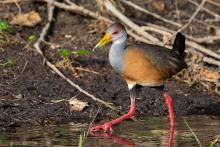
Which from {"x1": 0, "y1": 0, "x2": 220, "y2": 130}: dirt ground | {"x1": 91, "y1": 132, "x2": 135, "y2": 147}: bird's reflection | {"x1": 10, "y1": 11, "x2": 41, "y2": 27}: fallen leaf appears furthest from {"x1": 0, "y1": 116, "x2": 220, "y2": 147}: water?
{"x1": 10, "y1": 11, "x2": 41, "y2": 27}: fallen leaf

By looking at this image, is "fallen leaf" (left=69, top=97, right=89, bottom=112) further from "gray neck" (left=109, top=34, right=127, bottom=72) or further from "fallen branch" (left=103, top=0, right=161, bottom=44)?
"fallen branch" (left=103, top=0, right=161, bottom=44)

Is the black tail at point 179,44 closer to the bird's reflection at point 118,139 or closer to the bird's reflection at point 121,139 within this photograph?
the bird's reflection at point 121,139

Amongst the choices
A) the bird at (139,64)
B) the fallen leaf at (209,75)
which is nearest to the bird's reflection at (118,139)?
the bird at (139,64)

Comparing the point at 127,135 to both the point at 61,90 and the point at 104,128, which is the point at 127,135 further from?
the point at 61,90

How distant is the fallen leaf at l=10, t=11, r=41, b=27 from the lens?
11.0 m

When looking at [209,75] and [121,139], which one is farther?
[209,75]

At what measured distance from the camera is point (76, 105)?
8680 mm

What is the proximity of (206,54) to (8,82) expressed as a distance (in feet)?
9.75

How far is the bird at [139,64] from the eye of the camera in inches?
328

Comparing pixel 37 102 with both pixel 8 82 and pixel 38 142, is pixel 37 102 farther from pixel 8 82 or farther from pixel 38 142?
pixel 38 142

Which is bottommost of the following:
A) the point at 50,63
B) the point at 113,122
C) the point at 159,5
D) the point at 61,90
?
the point at 113,122

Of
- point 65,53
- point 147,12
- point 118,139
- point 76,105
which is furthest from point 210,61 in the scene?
point 118,139

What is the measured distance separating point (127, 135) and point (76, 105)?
1.11 metres

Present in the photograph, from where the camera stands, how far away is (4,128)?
784 cm
